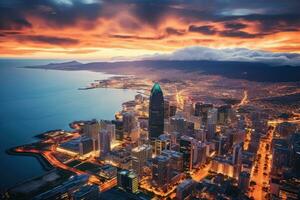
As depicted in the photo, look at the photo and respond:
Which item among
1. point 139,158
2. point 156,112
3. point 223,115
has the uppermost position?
point 156,112

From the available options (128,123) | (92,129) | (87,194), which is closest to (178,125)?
(128,123)

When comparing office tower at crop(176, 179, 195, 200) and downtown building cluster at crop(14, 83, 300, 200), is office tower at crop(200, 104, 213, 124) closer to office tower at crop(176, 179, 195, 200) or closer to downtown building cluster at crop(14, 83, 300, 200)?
downtown building cluster at crop(14, 83, 300, 200)

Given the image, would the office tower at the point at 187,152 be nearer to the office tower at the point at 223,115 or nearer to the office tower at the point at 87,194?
the office tower at the point at 87,194

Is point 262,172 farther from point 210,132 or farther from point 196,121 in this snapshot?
point 196,121

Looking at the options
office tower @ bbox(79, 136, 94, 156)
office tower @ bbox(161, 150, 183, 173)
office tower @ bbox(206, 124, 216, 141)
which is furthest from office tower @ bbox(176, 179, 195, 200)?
office tower @ bbox(206, 124, 216, 141)

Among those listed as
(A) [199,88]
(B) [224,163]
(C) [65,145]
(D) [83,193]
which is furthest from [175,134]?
(A) [199,88]

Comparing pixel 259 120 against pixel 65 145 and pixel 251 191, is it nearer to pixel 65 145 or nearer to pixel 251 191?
pixel 251 191

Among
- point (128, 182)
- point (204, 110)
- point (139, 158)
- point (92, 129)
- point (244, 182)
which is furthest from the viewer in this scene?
point (204, 110)
